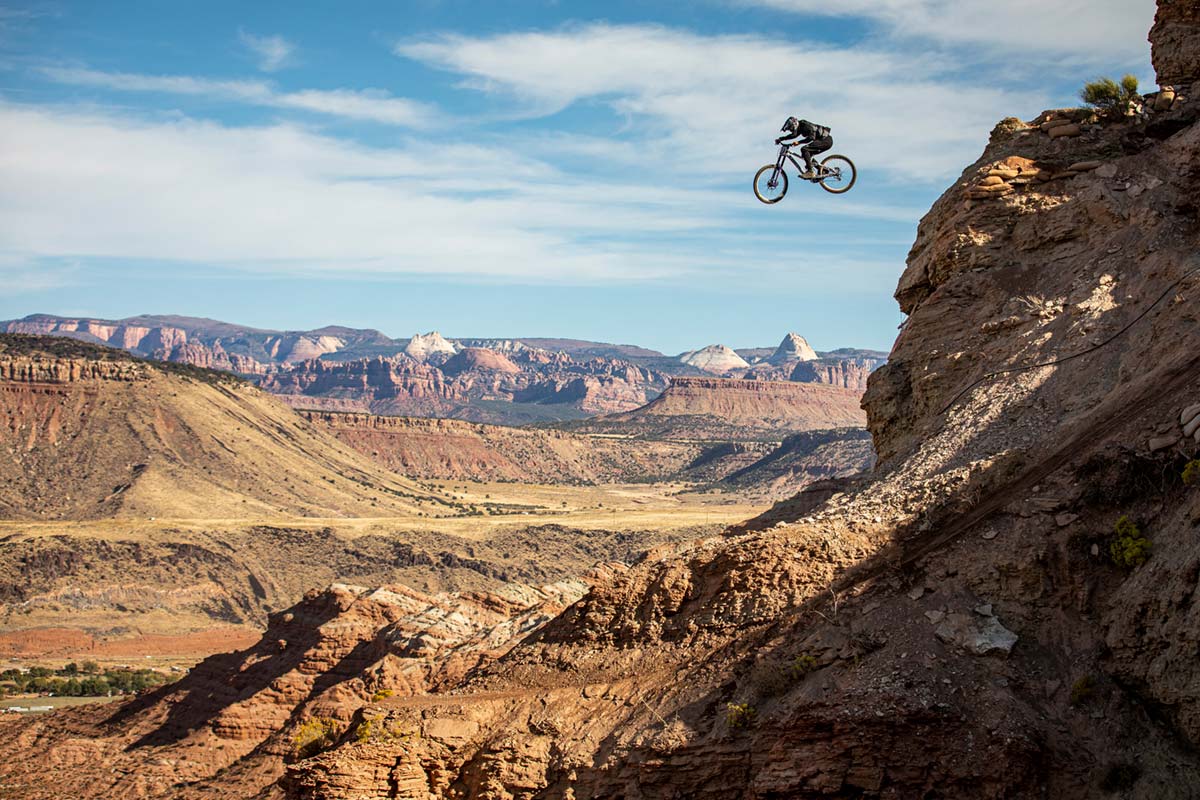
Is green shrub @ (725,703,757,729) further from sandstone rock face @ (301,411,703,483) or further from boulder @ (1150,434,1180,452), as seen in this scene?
sandstone rock face @ (301,411,703,483)

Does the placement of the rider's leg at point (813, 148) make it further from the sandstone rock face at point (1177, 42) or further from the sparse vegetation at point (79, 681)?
the sparse vegetation at point (79, 681)

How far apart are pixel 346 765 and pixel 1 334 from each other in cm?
14314

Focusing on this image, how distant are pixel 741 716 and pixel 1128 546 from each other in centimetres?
505

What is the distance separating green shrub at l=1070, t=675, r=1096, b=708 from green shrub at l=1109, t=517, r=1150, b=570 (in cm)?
153

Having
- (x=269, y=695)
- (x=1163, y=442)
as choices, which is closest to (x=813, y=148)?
(x=1163, y=442)

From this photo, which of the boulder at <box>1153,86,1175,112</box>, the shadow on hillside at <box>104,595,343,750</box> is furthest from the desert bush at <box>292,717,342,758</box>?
the boulder at <box>1153,86,1175,112</box>

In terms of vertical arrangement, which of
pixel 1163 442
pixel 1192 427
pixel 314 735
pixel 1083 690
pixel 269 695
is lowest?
pixel 269 695

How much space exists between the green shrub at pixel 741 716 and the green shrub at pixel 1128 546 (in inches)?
186

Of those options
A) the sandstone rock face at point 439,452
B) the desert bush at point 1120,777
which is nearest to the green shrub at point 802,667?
the desert bush at point 1120,777

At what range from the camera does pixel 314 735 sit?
27141 millimetres

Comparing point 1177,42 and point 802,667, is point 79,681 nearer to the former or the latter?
point 802,667

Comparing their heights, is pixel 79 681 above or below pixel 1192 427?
below

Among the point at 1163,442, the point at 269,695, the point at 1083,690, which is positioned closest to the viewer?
the point at 1083,690

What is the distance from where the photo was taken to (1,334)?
140625 mm
